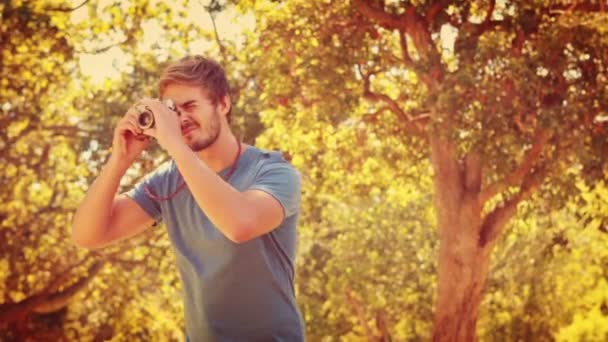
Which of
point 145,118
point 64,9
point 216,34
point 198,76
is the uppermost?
point 216,34

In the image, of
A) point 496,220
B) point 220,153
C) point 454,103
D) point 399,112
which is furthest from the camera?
point 399,112

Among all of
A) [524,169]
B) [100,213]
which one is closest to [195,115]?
[100,213]

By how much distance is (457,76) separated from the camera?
12.7m

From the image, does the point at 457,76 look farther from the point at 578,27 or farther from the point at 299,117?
the point at 299,117

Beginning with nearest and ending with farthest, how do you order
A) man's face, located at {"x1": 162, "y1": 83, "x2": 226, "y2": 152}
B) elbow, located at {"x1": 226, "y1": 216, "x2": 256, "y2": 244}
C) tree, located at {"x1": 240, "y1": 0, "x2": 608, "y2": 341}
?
elbow, located at {"x1": 226, "y1": 216, "x2": 256, "y2": 244} < man's face, located at {"x1": 162, "y1": 83, "x2": 226, "y2": 152} < tree, located at {"x1": 240, "y1": 0, "x2": 608, "y2": 341}

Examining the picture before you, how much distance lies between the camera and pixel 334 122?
16953 mm

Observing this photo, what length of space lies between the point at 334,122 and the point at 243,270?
1452cm

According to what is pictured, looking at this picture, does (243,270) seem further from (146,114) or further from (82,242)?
(82,242)

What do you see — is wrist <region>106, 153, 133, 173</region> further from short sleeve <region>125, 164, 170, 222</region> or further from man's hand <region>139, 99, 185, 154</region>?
man's hand <region>139, 99, 185, 154</region>

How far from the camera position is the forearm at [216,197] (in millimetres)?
2395

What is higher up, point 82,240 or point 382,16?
point 382,16

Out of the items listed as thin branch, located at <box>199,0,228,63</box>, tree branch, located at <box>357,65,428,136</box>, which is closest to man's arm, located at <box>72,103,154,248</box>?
tree branch, located at <box>357,65,428,136</box>

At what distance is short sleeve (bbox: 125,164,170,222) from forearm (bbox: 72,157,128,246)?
12 cm

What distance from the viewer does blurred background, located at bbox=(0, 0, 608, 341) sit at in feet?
42.0
